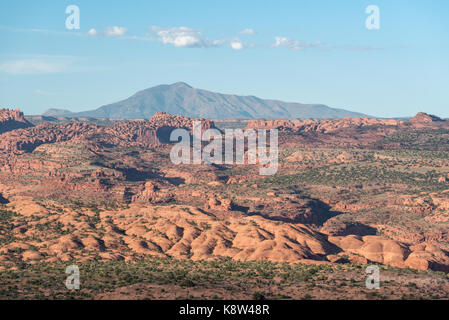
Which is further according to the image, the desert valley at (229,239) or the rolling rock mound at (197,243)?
the rolling rock mound at (197,243)

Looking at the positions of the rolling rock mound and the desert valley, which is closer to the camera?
the desert valley

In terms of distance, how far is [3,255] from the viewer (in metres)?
91.1

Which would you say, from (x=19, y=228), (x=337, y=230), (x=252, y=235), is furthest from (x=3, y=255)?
(x=337, y=230)

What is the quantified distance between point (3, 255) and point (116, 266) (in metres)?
21.2

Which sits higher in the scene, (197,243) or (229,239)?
(229,239)

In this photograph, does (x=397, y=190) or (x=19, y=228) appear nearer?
(x=19, y=228)

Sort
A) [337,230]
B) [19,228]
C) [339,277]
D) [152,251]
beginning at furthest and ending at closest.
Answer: [337,230] < [19,228] < [152,251] < [339,277]

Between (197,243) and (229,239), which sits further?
(229,239)
